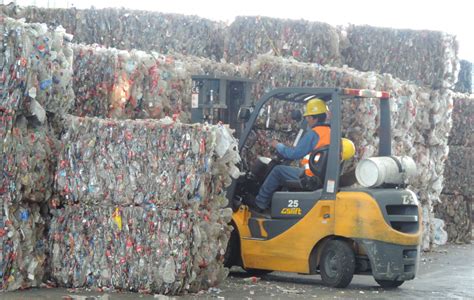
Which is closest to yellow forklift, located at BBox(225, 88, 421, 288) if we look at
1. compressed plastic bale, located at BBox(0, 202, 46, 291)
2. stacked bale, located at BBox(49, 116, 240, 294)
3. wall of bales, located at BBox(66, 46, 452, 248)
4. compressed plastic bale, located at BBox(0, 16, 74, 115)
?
stacked bale, located at BBox(49, 116, 240, 294)

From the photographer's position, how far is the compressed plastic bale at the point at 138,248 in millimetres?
11648

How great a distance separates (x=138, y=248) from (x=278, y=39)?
6.29 meters

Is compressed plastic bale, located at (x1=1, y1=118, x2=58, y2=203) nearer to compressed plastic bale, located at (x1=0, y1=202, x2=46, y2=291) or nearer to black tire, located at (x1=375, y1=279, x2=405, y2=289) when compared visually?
compressed plastic bale, located at (x1=0, y1=202, x2=46, y2=291)

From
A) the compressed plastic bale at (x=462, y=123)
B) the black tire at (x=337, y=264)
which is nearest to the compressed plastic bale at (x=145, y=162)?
the black tire at (x=337, y=264)

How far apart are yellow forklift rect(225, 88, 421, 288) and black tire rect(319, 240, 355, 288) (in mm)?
12

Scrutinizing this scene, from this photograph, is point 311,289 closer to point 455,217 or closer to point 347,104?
point 347,104

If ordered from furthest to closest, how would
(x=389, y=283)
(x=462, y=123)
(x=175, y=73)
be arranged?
(x=462, y=123) → (x=175, y=73) → (x=389, y=283)

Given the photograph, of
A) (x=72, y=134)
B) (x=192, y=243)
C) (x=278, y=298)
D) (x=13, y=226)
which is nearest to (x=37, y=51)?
(x=72, y=134)

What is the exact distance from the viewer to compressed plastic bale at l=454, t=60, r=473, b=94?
2605 centimetres

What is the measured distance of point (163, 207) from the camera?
464 inches

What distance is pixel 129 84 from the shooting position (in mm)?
13844

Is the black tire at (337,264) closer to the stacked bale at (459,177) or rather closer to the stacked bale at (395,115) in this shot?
the stacked bale at (395,115)

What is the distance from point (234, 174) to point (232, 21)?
5.57 meters

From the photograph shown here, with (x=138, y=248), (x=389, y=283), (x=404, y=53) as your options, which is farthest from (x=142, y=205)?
(x=404, y=53)
